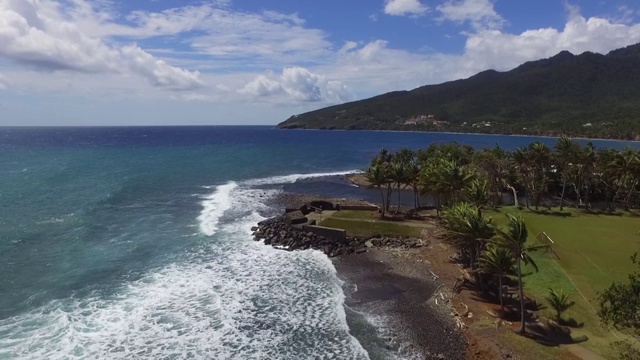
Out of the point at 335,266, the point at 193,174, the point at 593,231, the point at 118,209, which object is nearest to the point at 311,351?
the point at 335,266

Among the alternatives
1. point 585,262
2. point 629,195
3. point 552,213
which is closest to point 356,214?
point 552,213

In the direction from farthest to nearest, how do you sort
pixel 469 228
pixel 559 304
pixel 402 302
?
1. pixel 402 302
2. pixel 469 228
3. pixel 559 304

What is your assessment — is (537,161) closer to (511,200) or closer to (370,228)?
(511,200)

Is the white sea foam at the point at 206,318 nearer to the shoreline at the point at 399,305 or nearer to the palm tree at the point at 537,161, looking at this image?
the shoreline at the point at 399,305

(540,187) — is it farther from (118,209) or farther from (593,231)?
(118,209)

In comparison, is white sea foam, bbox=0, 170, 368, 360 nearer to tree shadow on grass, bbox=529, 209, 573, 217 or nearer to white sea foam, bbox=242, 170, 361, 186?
tree shadow on grass, bbox=529, 209, 573, 217

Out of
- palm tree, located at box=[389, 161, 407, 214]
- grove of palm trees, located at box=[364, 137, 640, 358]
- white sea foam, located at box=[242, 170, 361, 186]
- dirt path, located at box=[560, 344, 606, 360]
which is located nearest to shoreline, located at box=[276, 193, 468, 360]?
grove of palm trees, located at box=[364, 137, 640, 358]

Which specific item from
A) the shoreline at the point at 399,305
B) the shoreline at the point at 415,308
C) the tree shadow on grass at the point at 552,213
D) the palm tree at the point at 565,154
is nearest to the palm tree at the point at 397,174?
the shoreline at the point at 399,305
